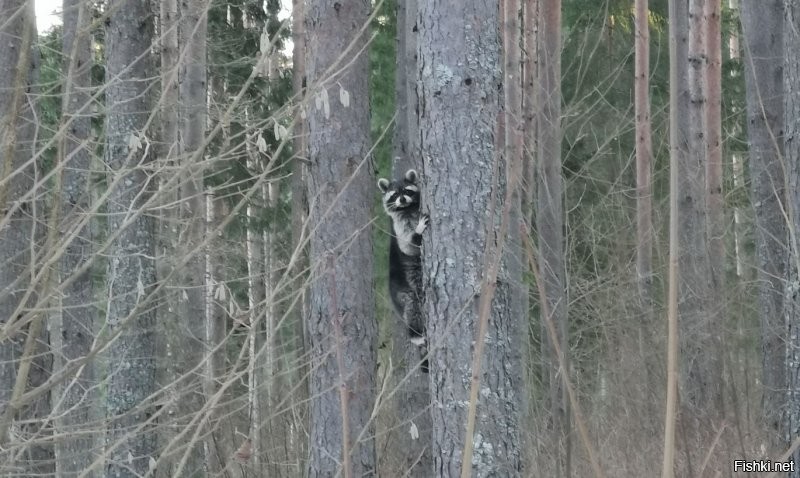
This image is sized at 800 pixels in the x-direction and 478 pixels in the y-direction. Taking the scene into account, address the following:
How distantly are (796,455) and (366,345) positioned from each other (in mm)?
3349

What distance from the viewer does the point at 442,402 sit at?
5418 millimetres

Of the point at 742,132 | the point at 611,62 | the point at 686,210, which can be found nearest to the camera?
the point at 686,210

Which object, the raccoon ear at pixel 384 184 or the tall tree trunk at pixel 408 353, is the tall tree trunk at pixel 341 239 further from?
the raccoon ear at pixel 384 184

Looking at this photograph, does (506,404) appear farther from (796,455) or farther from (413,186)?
(413,186)

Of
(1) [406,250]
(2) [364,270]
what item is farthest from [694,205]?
(2) [364,270]

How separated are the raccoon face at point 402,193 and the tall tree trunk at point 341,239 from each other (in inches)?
42.7

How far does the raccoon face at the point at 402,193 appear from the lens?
9.01 m

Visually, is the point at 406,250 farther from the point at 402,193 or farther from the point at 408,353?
the point at 408,353

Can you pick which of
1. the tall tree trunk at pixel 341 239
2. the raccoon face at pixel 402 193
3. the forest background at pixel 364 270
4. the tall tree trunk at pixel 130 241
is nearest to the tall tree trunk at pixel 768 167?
the forest background at pixel 364 270

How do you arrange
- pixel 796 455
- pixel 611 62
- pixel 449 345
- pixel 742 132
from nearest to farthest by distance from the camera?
pixel 449 345 < pixel 796 455 < pixel 611 62 < pixel 742 132

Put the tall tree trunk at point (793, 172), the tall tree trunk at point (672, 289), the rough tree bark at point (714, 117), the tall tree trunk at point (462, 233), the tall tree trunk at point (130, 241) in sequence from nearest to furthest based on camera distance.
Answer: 1. the tall tree trunk at point (672, 289)
2. the tall tree trunk at point (462, 233)
3. the tall tree trunk at point (793, 172)
4. the tall tree trunk at point (130, 241)
5. the rough tree bark at point (714, 117)

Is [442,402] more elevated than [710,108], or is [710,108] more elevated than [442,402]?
[710,108]

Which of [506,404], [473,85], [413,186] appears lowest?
[506,404]

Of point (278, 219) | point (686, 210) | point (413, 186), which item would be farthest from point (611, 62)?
point (413, 186)
